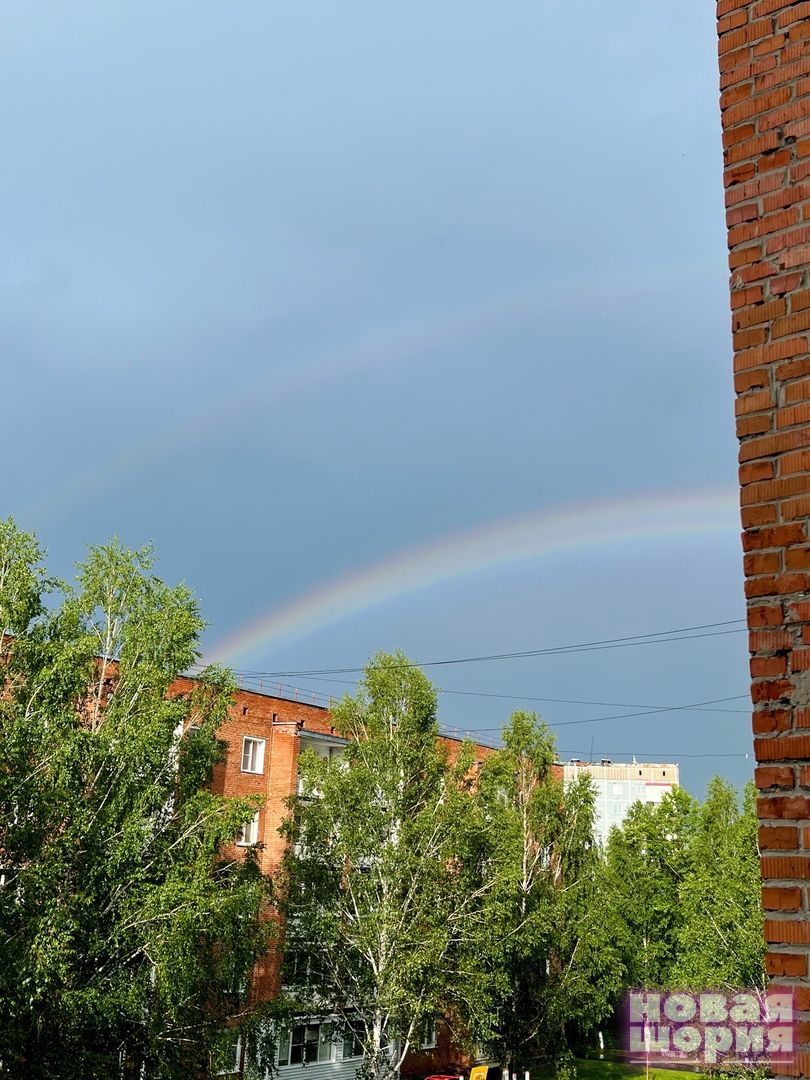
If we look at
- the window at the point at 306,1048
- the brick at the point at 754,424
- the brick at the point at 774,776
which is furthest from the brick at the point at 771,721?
the window at the point at 306,1048

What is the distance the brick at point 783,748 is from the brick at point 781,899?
0.38 metres

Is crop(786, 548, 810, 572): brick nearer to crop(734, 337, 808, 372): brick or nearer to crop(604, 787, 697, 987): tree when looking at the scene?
crop(734, 337, 808, 372): brick

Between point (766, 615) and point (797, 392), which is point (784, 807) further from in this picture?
point (797, 392)

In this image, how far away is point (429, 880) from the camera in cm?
2659

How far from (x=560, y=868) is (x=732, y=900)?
10.1 metres

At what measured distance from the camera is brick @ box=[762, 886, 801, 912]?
2787mm

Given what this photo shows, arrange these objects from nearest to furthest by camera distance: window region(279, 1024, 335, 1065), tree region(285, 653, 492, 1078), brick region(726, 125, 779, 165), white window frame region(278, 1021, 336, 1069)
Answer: brick region(726, 125, 779, 165), tree region(285, 653, 492, 1078), white window frame region(278, 1021, 336, 1069), window region(279, 1024, 335, 1065)

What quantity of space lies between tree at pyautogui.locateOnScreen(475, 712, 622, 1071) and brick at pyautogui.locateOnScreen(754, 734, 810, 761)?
83.8 ft

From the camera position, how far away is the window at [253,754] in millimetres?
33181

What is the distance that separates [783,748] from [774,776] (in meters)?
0.09

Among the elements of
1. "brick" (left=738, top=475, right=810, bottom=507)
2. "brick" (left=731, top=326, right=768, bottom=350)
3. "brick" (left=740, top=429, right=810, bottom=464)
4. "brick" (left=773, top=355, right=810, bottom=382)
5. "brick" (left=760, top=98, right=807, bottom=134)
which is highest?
"brick" (left=760, top=98, right=807, bottom=134)

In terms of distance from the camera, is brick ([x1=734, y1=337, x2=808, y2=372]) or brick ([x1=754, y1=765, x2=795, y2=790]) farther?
brick ([x1=734, y1=337, x2=808, y2=372])

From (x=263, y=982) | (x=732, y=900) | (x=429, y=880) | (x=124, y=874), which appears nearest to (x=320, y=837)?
(x=429, y=880)

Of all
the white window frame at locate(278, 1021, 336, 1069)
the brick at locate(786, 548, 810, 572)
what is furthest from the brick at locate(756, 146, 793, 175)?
the white window frame at locate(278, 1021, 336, 1069)
